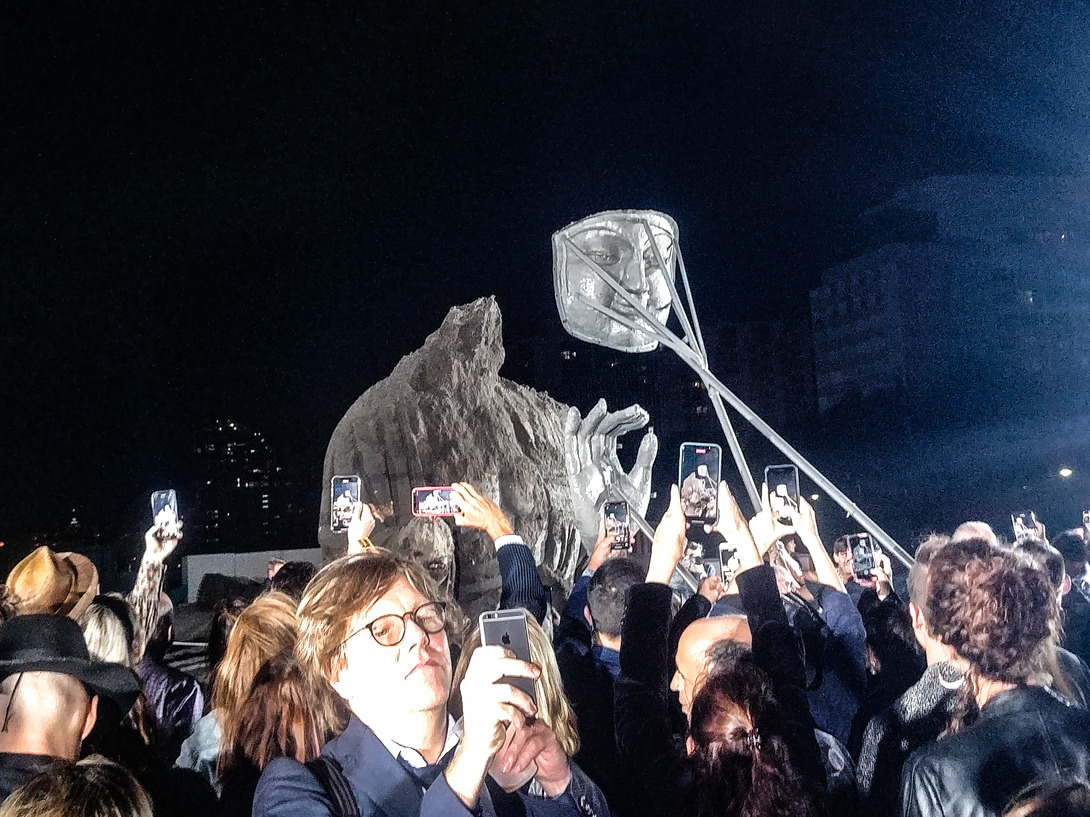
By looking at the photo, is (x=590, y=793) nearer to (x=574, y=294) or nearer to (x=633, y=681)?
(x=633, y=681)

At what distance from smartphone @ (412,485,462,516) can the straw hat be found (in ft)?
6.36

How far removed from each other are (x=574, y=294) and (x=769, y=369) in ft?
23.4

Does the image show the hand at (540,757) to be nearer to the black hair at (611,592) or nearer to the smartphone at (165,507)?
the black hair at (611,592)

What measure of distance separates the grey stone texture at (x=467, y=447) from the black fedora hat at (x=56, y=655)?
282 inches

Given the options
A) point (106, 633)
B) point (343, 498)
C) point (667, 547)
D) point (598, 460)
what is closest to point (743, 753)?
point (667, 547)

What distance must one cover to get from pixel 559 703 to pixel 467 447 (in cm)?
904

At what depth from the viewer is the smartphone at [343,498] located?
489cm

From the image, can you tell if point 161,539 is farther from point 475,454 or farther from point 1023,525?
point 475,454

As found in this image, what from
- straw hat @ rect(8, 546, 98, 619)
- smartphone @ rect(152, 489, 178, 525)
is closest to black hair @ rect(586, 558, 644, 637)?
straw hat @ rect(8, 546, 98, 619)

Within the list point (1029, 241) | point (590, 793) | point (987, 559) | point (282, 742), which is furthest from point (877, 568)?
point (1029, 241)

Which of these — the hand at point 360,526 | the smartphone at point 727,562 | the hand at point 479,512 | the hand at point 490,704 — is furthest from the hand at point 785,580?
the hand at point 490,704

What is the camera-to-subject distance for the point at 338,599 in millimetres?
1609

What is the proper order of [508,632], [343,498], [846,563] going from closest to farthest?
[508,632] < [846,563] < [343,498]

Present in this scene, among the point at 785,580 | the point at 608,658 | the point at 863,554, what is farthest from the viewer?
the point at 863,554
